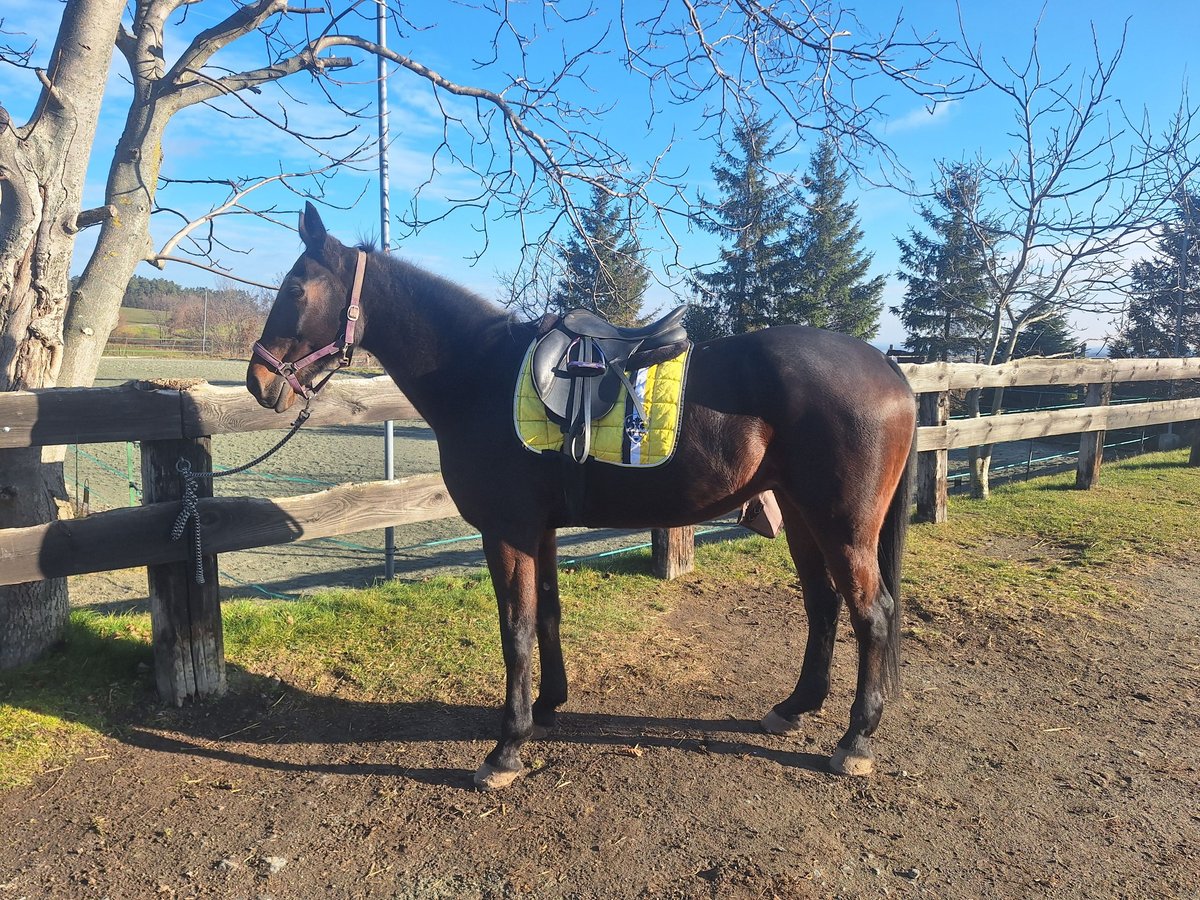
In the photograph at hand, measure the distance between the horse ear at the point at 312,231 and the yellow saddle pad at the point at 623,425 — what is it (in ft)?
3.39

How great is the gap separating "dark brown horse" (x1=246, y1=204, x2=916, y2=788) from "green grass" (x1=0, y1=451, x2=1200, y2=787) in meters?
1.14

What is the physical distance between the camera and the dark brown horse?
9.25 feet

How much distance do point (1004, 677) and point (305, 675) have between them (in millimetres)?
3701

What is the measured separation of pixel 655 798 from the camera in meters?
2.71

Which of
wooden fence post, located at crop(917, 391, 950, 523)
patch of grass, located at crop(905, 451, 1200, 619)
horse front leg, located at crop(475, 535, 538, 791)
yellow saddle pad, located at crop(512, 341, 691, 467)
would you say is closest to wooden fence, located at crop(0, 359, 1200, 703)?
horse front leg, located at crop(475, 535, 538, 791)

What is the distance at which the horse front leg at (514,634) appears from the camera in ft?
9.39

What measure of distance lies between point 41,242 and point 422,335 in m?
1.95

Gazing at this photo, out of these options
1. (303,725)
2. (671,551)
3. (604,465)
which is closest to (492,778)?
(303,725)

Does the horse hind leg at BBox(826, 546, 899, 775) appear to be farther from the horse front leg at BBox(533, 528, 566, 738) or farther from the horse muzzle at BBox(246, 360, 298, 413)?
the horse muzzle at BBox(246, 360, 298, 413)

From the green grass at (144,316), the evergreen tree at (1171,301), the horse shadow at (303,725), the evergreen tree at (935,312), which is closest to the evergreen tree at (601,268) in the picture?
the horse shadow at (303,725)

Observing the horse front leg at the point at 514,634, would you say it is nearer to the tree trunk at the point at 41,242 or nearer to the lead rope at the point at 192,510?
the lead rope at the point at 192,510

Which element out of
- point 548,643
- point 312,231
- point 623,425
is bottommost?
point 548,643

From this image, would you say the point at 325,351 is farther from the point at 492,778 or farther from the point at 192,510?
the point at 492,778

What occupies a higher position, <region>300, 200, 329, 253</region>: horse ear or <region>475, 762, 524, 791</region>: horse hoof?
<region>300, 200, 329, 253</region>: horse ear
